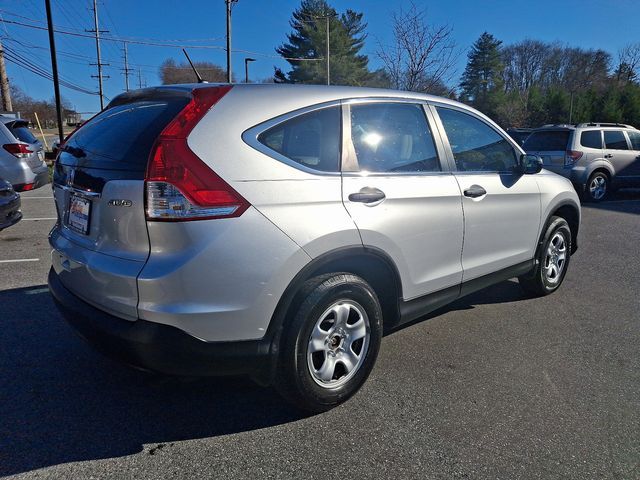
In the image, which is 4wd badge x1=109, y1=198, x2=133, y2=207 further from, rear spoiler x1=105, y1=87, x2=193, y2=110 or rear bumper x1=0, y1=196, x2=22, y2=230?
rear bumper x1=0, y1=196, x2=22, y2=230

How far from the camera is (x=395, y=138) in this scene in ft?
9.97

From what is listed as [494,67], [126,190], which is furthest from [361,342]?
[494,67]

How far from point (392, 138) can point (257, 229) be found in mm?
1227

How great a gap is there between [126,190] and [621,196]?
13720 mm

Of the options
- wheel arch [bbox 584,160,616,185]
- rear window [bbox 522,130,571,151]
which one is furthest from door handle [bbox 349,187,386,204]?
wheel arch [bbox 584,160,616,185]

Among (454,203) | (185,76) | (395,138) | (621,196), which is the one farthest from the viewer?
(185,76)

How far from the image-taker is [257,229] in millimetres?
2229

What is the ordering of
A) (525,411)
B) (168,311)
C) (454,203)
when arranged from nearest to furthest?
(168,311) < (525,411) < (454,203)

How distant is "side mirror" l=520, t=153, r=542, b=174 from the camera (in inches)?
155

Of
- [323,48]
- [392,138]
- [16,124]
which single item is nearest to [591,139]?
[392,138]

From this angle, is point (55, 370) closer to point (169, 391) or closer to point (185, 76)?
point (169, 391)

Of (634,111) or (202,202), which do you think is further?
(634,111)

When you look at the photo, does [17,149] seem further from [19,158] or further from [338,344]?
[338,344]

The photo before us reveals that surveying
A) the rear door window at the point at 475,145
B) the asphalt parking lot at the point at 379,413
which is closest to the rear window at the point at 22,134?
the asphalt parking lot at the point at 379,413
